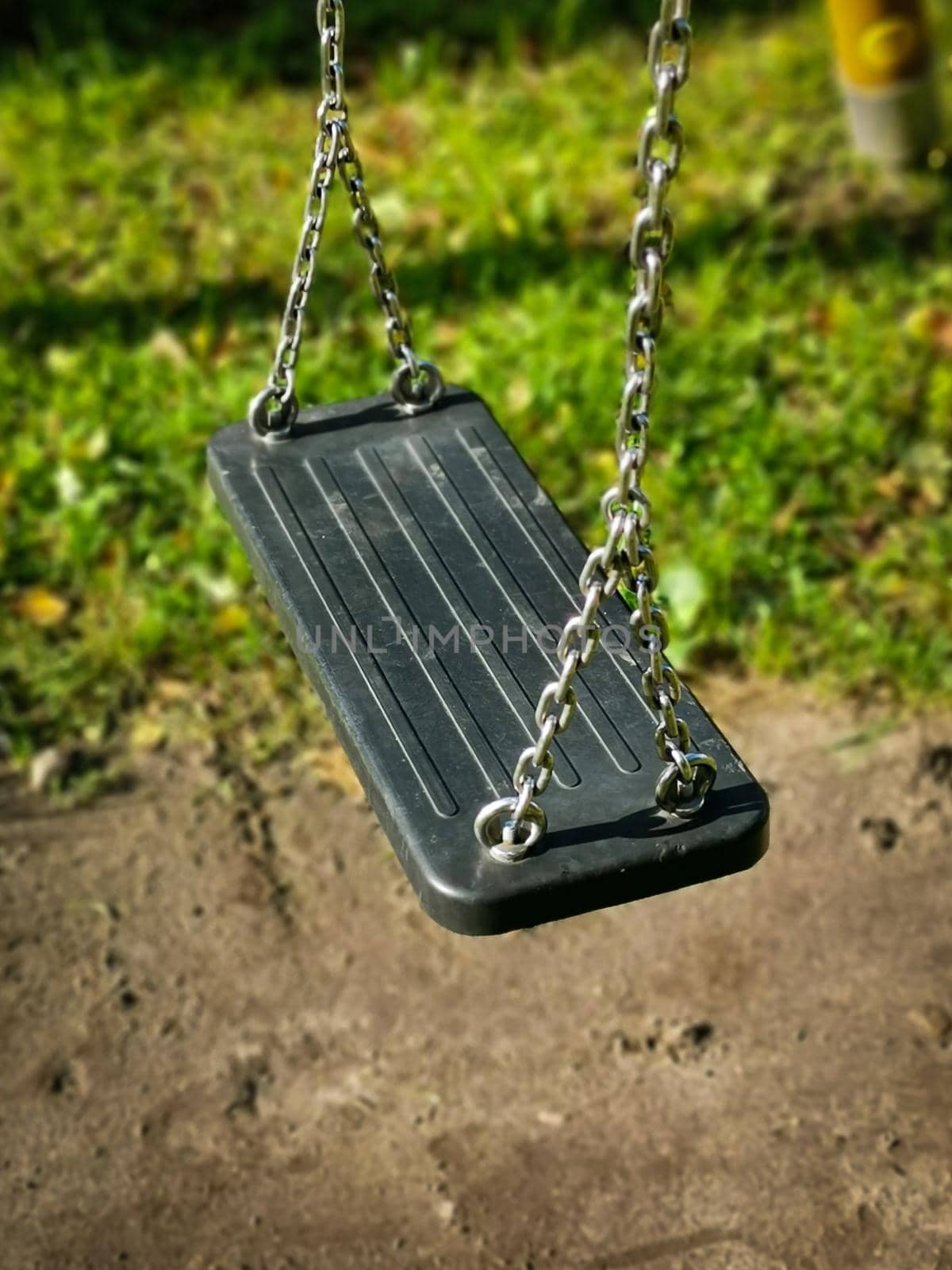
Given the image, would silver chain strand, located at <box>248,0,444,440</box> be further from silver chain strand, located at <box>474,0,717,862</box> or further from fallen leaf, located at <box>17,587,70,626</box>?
fallen leaf, located at <box>17,587,70,626</box>

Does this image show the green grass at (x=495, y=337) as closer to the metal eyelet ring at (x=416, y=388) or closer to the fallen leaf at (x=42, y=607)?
the fallen leaf at (x=42, y=607)

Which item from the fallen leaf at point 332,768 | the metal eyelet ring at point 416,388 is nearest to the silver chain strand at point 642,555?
the metal eyelet ring at point 416,388

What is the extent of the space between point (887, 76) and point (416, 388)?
7.63 feet

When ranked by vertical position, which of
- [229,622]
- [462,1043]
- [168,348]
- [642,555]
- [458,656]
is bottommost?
[462,1043]

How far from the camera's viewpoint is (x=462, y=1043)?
2.67 meters

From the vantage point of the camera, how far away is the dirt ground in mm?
2395

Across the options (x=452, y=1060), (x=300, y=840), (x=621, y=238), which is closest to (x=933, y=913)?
(x=452, y=1060)

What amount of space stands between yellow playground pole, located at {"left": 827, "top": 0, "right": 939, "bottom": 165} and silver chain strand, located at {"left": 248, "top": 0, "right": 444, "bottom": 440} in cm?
220

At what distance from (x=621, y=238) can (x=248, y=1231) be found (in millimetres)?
2753

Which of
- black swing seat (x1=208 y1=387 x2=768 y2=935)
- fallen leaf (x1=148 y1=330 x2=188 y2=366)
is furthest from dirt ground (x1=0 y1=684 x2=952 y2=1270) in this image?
fallen leaf (x1=148 y1=330 x2=188 y2=366)

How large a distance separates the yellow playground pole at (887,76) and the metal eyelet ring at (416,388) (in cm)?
216

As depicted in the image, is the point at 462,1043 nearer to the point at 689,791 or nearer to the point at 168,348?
the point at 689,791

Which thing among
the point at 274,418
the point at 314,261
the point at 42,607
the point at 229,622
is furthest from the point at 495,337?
the point at 314,261

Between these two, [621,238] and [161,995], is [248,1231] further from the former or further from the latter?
[621,238]
